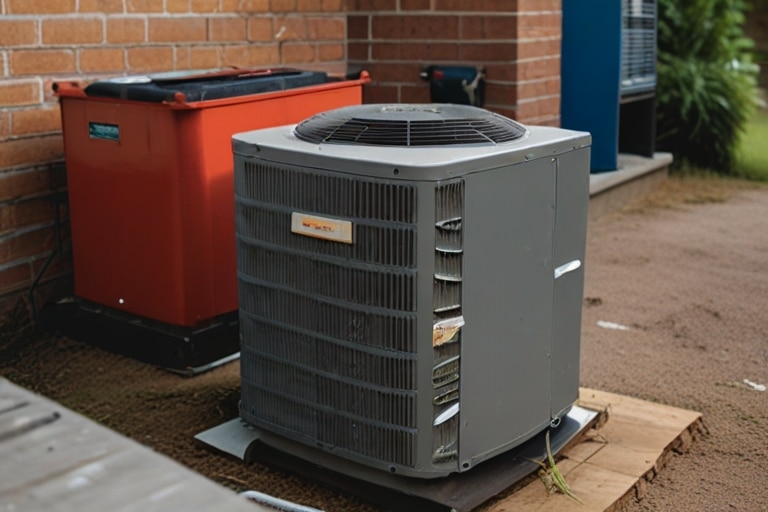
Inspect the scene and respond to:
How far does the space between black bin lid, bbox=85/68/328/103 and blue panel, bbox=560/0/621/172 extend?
276 centimetres

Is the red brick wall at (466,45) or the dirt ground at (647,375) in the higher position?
the red brick wall at (466,45)

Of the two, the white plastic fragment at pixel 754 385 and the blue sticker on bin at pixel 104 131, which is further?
the white plastic fragment at pixel 754 385

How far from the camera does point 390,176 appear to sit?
7.31 ft

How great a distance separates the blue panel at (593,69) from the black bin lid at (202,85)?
276cm

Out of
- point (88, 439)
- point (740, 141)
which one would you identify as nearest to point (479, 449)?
point (88, 439)

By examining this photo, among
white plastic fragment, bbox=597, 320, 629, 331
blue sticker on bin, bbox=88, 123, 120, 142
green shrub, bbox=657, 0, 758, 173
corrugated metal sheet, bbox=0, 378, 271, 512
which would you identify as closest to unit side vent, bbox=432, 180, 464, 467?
corrugated metal sheet, bbox=0, 378, 271, 512

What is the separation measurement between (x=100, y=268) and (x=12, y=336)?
1.44ft

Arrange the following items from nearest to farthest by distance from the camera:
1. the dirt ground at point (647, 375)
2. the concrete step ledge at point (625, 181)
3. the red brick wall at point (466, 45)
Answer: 1. the dirt ground at point (647, 375)
2. the red brick wall at point (466, 45)
3. the concrete step ledge at point (625, 181)

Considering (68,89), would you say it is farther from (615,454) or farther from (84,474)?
(84,474)

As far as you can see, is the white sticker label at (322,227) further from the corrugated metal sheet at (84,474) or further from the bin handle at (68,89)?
the bin handle at (68,89)

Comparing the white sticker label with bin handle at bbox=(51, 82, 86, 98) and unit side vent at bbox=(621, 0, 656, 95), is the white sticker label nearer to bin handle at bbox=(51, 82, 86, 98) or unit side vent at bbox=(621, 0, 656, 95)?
bin handle at bbox=(51, 82, 86, 98)

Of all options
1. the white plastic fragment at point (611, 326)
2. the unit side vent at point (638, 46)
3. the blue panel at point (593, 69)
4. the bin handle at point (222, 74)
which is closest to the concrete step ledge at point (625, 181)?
the blue panel at point (593, 69)

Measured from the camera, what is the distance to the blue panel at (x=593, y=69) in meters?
5.85

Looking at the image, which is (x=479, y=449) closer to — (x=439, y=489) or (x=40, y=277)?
(x=439, y=489)
